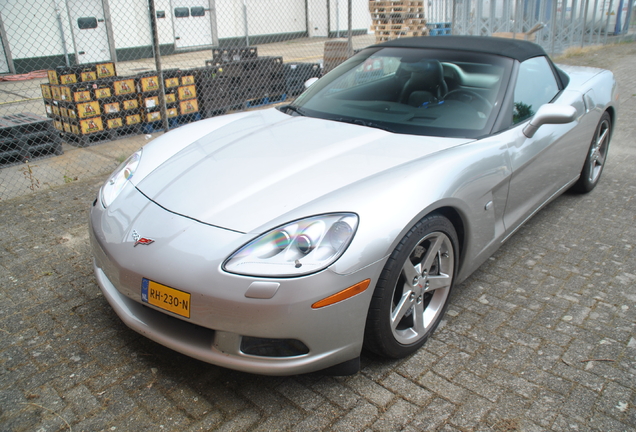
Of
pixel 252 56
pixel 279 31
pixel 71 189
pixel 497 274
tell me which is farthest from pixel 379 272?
pixel 279 31

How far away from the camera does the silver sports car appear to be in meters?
2.10

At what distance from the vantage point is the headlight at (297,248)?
81.0 inches

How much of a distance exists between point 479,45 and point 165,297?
8.67 feet

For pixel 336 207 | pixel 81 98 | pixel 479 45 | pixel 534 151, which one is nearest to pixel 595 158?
pixel 534 151

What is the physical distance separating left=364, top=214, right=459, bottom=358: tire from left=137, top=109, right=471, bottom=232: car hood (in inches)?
13.6

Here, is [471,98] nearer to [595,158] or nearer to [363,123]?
[363,123]

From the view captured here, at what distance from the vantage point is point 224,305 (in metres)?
2.05

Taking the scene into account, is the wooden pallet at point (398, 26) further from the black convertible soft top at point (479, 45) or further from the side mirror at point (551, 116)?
the side mirror at point (551, 116)

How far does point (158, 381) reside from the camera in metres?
2.40

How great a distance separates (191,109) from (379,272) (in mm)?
6794

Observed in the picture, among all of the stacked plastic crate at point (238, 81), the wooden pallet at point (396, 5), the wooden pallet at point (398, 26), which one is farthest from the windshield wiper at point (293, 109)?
the wooden pallet at point (396, 5)

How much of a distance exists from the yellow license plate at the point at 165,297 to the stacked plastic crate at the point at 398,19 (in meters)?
12.5

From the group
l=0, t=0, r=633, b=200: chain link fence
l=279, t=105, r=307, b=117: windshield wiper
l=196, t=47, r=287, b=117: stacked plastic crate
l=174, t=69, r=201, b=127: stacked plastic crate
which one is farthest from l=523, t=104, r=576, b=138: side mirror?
l=196, t=47, r=287, b=117: stacked plastic crate

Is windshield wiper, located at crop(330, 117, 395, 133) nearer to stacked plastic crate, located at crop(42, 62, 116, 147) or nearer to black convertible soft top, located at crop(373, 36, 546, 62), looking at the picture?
black convertible soft top, located at crop(373, 36, 546, 62)
